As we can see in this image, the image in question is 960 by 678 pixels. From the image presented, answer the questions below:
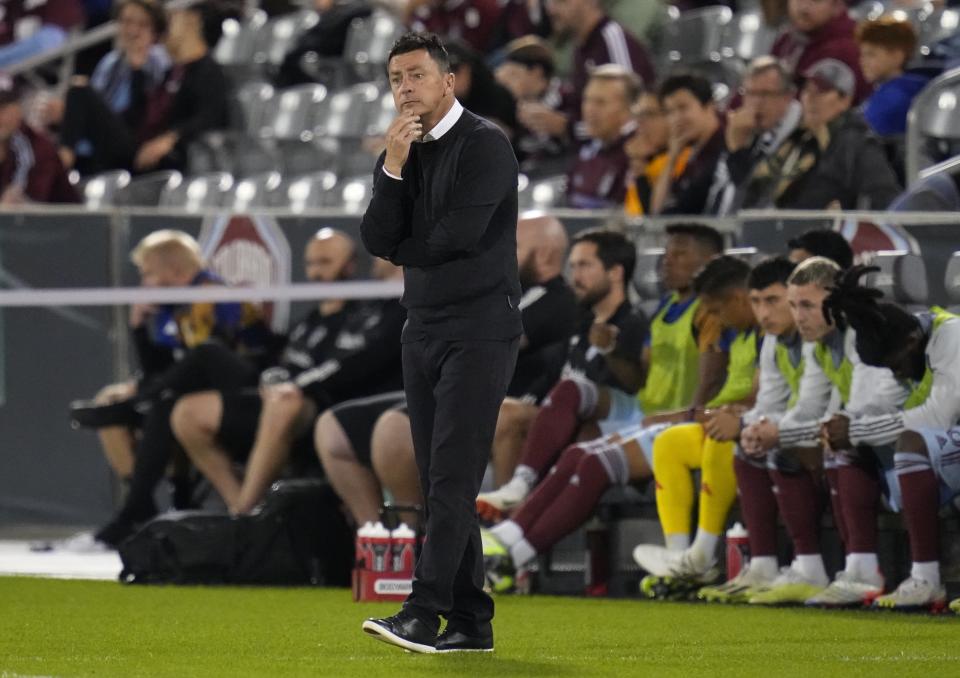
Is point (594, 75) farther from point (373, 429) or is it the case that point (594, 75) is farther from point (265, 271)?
point (373, 429)

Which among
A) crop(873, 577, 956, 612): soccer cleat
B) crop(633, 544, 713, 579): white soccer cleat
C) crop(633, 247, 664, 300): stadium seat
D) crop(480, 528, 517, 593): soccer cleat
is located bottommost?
crop(480, 528, 517, 593): soccer cleat

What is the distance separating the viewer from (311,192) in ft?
47.3

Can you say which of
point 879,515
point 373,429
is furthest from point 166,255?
point 879,515

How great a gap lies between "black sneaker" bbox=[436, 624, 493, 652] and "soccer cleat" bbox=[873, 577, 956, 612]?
1922 millimetres

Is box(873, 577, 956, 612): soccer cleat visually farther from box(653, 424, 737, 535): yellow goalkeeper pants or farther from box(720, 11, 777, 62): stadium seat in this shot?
box(720, 11, 777, 62): stadium seat

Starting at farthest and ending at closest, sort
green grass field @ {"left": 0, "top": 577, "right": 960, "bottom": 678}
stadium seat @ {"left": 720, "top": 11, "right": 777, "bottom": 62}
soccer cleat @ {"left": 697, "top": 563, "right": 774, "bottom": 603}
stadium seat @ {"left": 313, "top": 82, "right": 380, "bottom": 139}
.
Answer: stadium seat @ {"left": 313, "top": 82, "right": 380, "bottom": 139}, stadium seat @ {"left": 720, "top": 11, "right": 777, "bottom": 62}, soccer cleat @ {"left": 697, "top": 563, "right": 774, "bottom": 603}, green grass field @ {"left": 0, "top": 577, "right": 960, "bottom": 678}

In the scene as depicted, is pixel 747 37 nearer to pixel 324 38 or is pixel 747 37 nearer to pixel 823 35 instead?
pixel 823 35

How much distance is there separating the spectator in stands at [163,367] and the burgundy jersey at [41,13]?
6.20 metres

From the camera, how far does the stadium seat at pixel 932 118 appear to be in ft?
33.6

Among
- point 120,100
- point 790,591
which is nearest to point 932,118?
point 790,591

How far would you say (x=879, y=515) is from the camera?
7988 millimetres

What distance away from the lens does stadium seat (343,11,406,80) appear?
52.4ft

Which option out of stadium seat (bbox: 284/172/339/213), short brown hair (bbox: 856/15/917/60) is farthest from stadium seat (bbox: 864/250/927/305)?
stadium seat (bbox: 284/172/339/213)

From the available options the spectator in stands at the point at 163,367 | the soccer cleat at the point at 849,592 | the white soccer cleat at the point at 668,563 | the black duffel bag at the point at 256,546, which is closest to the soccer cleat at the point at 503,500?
the white soccer cleat at the point at 668,563
